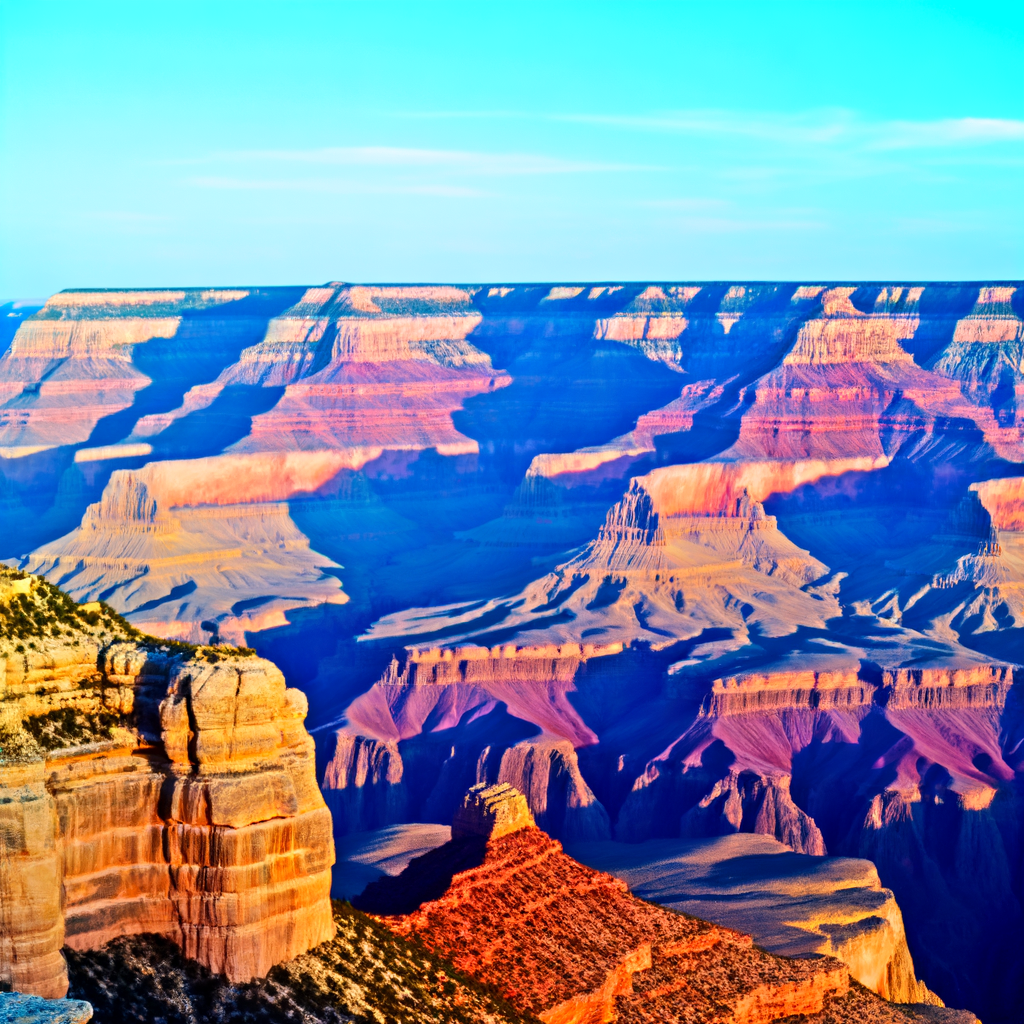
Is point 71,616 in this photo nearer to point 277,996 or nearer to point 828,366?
point 277,996

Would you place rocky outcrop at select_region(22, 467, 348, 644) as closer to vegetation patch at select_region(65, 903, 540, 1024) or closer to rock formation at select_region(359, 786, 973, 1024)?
rock formation at select_region(359, 786, 973, 1024)

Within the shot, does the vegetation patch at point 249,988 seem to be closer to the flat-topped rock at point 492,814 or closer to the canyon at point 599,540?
the canyon at point 599,540

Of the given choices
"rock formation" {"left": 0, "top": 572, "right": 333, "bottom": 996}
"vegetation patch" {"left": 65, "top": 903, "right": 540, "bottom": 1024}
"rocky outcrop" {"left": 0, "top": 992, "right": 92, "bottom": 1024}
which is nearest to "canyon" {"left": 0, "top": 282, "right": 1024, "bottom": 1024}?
"rock formation" {"left": 0, "top": 572, "right": 333, "bottom": 996}

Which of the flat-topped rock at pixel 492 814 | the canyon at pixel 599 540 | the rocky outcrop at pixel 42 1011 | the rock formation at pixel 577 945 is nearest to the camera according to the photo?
the rocky outcrop at pixel 42 1011

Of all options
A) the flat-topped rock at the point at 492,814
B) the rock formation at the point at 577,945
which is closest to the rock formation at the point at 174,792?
the rock formation at the point at 577,945

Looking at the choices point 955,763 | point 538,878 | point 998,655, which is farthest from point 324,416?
point 538,878
